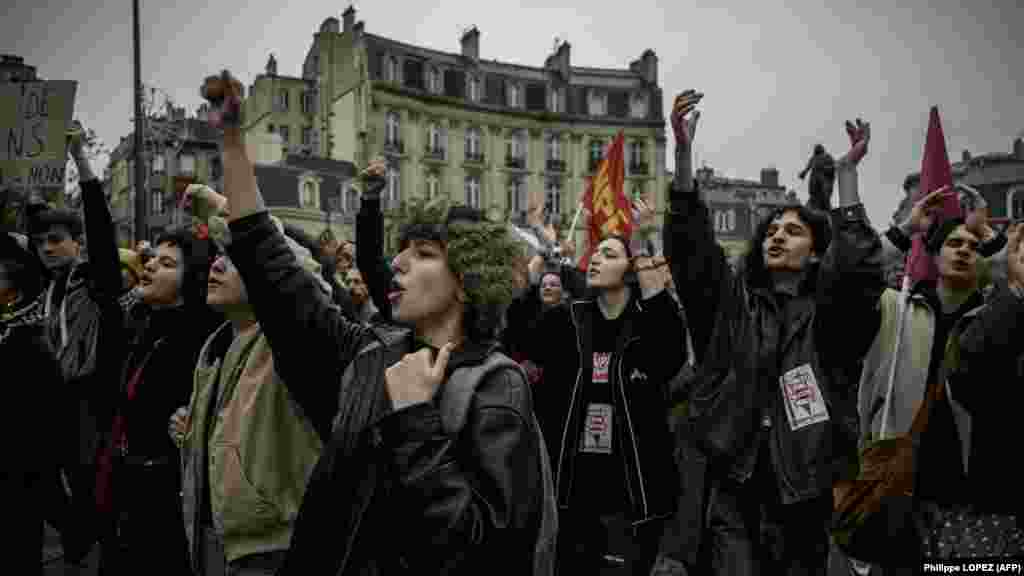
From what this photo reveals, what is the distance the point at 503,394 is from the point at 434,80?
57.7 metres

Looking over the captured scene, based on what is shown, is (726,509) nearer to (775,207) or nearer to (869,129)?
(775,207)

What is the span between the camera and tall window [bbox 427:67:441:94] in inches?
2283

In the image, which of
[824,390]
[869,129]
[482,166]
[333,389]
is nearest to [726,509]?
[824,390]

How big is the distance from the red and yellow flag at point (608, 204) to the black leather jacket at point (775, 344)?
13.2 ft

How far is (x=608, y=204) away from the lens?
349 inches

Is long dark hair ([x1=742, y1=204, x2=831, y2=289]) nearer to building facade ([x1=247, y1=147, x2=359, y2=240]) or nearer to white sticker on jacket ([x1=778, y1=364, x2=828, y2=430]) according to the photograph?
white sticker on jacket ([x1=778, y1=364, x2=828, y2=430])

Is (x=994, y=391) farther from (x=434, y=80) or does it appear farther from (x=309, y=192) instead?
(x=434, y=80)

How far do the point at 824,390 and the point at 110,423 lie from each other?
3664mm

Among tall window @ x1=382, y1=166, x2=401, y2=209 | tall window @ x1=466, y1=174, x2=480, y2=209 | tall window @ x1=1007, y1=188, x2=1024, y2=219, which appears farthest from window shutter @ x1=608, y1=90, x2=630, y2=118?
tall window @ x1=1007, y1=188, x2=1024, y2=219

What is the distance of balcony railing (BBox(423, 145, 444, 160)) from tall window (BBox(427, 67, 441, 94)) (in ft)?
12.3

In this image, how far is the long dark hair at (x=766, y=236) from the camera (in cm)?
450

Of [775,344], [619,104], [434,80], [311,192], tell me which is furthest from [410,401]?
[619,104]

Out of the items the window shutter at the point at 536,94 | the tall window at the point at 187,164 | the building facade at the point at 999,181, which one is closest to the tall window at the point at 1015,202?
the building facade at the point at 999,181

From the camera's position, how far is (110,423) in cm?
473
